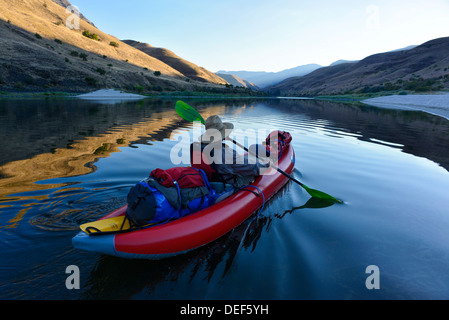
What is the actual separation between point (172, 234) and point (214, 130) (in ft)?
6.16

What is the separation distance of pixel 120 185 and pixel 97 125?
9.87 m

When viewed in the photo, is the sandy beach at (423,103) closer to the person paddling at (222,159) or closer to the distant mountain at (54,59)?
the person paddling at (222,159)

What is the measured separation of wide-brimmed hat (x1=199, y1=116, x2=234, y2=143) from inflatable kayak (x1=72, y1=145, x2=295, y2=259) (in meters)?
1.07

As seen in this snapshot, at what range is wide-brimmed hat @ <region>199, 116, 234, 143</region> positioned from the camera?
4.18m

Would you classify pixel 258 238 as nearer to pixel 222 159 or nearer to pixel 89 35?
pixel 222 159

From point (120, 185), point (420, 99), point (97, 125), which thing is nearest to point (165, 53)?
point (420, 99)

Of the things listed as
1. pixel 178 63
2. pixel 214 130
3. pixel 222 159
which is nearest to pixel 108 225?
pixel 222 159

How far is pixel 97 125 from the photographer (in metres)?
14.0

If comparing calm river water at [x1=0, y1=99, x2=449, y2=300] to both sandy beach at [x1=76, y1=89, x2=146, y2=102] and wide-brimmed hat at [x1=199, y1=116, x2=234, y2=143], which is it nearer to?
wide-brimmed hat at [x1=199, y1=116, x2=234, y2=143]

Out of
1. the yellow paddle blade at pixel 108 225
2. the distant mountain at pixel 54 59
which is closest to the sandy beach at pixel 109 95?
the distant mountain at pixel 54 59

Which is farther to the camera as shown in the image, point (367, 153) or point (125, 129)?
point (125, 129)

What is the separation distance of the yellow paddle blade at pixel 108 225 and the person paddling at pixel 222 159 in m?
1.46

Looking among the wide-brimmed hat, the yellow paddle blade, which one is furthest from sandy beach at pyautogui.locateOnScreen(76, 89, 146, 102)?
the yellow paddle blade
